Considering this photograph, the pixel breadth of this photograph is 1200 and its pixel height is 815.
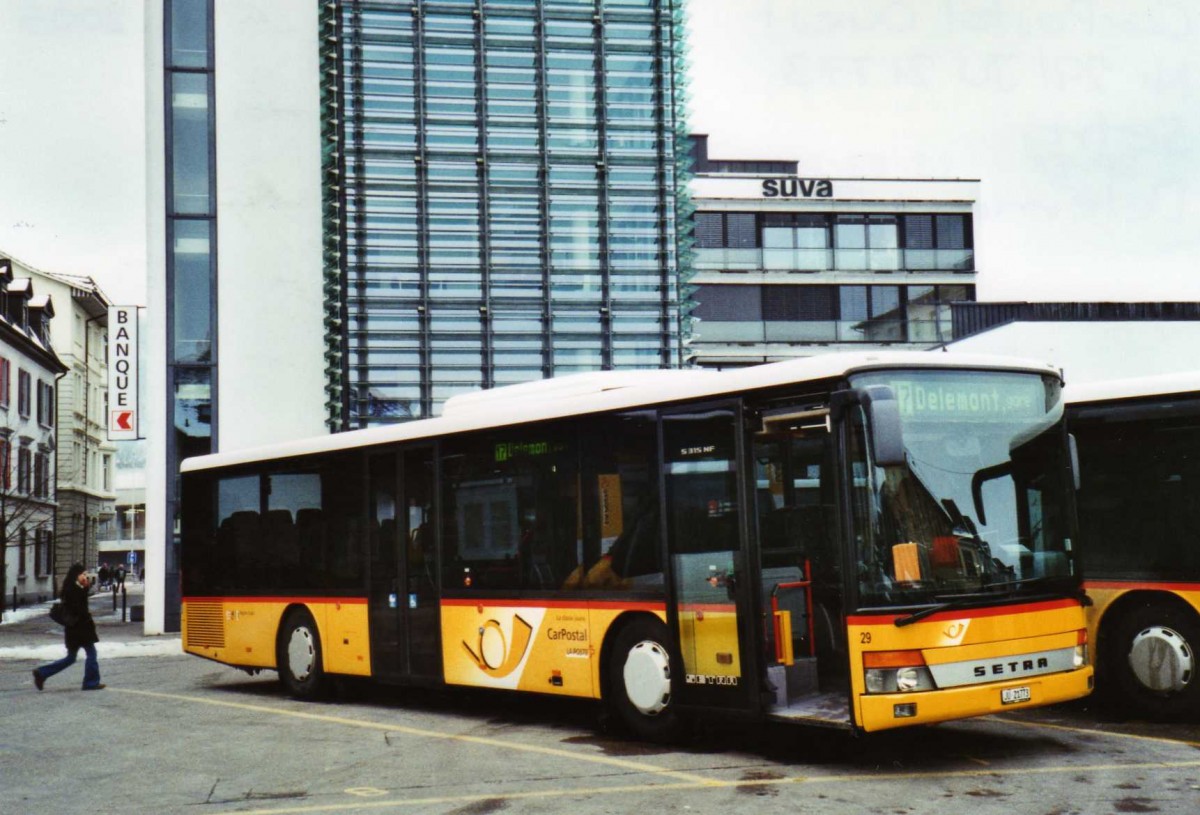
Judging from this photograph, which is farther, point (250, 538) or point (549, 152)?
point (549, 152)

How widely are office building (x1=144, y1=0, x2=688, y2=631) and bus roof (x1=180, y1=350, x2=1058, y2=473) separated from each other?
1238 cm

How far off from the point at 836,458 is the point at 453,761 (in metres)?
3.69

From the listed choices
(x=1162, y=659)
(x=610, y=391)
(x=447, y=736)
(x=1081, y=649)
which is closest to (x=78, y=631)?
(x=447, y=736)

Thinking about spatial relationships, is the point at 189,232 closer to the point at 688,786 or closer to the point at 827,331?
the point at 688,786

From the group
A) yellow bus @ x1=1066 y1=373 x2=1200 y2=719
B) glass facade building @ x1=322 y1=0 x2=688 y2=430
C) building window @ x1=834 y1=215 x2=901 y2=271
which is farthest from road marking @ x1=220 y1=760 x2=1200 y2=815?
building window @ x1=834 y1=215 x2=901 y2=271

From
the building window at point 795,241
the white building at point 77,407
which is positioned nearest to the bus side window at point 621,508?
A: the building window at point 795,241

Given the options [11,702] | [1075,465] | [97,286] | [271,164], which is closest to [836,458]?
[1075,465]

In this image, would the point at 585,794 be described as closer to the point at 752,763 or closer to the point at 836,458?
the point at 752,763

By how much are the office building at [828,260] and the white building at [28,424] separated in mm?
24689

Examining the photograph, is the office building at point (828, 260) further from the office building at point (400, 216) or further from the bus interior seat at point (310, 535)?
the bus interior seat at point (310, 535)

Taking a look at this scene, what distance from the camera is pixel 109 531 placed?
117m

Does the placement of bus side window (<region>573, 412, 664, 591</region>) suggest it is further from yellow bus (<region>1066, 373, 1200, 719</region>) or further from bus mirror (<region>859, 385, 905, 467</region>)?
yellow bus (<region>1066, 373, 1200, 719</region>)

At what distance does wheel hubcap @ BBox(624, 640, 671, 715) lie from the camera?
11086mm

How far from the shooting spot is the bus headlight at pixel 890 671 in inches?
367
